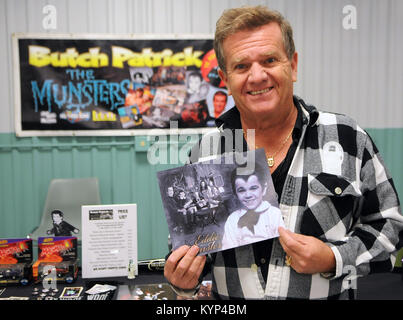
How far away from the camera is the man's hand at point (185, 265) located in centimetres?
91

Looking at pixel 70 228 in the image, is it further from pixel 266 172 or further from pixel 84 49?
pixel 266 172

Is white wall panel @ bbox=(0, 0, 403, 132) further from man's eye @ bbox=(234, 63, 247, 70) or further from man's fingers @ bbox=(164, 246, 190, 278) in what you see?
man's fingers @ bbox=(164, 246, 190, 278)

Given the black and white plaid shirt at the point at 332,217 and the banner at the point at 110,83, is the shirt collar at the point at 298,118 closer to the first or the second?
the black and white plaid shirt at the point at 332,217

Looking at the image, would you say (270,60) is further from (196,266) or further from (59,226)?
(59,226)

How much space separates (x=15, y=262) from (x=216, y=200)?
1.27 meters

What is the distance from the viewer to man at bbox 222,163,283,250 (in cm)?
91

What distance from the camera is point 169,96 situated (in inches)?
140

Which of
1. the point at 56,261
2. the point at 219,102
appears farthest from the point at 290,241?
the point at 219,102

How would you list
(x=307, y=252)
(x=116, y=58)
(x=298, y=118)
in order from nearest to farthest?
(x=307, y=252), (x=298, y=118), (x=116, y=58)

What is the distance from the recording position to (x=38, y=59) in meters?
3.43

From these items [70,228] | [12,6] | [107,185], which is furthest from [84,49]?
[70,228]

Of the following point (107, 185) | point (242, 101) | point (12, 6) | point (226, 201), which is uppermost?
point (12, 6)

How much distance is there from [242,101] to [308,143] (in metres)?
0.23

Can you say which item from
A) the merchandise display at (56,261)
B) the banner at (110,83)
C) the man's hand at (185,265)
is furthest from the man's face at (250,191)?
the banner at (110,83)
